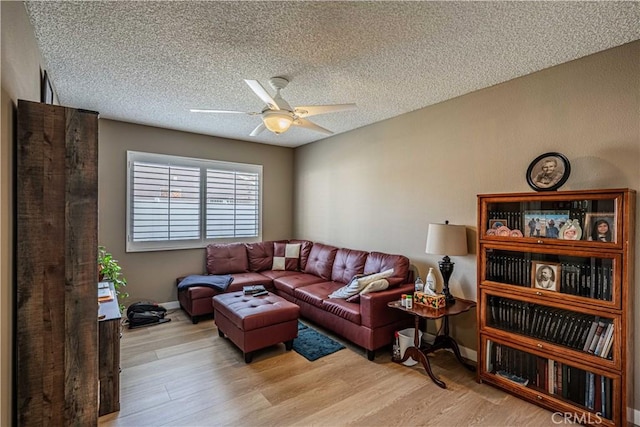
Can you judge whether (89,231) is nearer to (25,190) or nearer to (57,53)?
(25,190)

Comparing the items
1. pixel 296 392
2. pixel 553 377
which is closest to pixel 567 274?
pixel 553 377

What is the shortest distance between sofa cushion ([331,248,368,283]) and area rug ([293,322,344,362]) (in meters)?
0.82

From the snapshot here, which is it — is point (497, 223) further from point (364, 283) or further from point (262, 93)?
point (262, 93)

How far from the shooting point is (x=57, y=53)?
7.75 feet

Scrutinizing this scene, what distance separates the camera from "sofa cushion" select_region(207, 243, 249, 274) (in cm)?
468

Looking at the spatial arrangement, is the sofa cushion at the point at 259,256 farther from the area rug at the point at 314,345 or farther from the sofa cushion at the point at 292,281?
the area rug at the point at 314,345

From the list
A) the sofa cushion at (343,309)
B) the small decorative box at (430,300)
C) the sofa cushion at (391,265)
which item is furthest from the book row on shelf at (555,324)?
the sofa cushion at (343,309)

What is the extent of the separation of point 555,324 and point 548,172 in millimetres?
1194

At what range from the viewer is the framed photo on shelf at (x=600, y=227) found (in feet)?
6.78

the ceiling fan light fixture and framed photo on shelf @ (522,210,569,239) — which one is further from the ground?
the ceiling fan light fixture

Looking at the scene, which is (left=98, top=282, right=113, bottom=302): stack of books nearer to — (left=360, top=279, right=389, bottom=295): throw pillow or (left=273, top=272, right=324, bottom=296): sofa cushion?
(left=273, top=272, right=324, bottom=296): sofa cushion

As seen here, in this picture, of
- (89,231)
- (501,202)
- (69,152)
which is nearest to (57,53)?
(69,152)

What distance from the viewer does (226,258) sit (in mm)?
Result: 4766

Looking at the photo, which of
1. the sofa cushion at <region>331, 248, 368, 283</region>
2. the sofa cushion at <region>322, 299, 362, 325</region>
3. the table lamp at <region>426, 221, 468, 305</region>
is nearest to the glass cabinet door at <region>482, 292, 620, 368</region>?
the table lamp at <region>426, 221, 468, 305</region>
